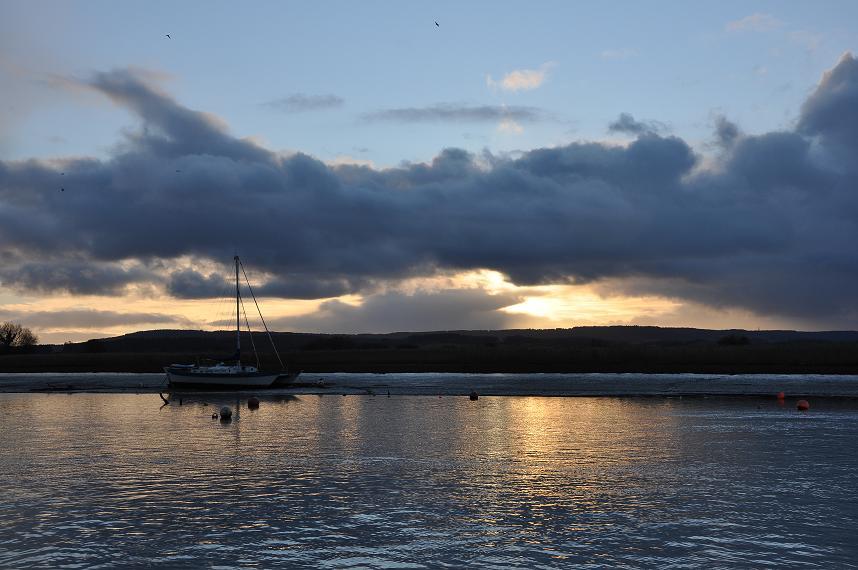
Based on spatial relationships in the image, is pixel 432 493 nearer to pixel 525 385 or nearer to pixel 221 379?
pixel 525 385

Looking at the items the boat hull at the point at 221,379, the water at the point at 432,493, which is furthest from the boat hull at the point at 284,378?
the water at the point at 432,493

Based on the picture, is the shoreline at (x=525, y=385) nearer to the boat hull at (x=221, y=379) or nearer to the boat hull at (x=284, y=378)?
the boat hull at (x=284, y=378)

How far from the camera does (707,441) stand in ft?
131

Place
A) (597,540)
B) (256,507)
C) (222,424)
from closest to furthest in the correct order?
1. (597,540)
2. (256,507)
3. (222,424)

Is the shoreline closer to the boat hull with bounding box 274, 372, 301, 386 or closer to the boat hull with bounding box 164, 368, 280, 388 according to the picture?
the boat hull with bounding box 274, 372, 301, 386

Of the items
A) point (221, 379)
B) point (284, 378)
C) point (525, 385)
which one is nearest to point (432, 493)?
point (525, 385)

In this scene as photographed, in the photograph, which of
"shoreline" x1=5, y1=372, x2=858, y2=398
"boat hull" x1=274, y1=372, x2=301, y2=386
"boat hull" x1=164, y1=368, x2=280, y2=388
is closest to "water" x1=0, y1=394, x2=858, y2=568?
"shoreline" x1=5, y1=372, x2=858, y2=398

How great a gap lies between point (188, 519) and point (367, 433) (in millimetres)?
21541

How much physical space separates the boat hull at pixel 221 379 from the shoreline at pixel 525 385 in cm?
103

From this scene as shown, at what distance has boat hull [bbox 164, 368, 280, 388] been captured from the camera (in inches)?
3511

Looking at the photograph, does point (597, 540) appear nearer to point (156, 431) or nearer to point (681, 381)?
point (156, 431)

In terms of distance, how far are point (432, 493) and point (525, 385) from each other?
65.4 m

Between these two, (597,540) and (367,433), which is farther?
(367,433)

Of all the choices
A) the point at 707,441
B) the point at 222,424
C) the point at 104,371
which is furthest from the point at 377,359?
the point at 707,441
